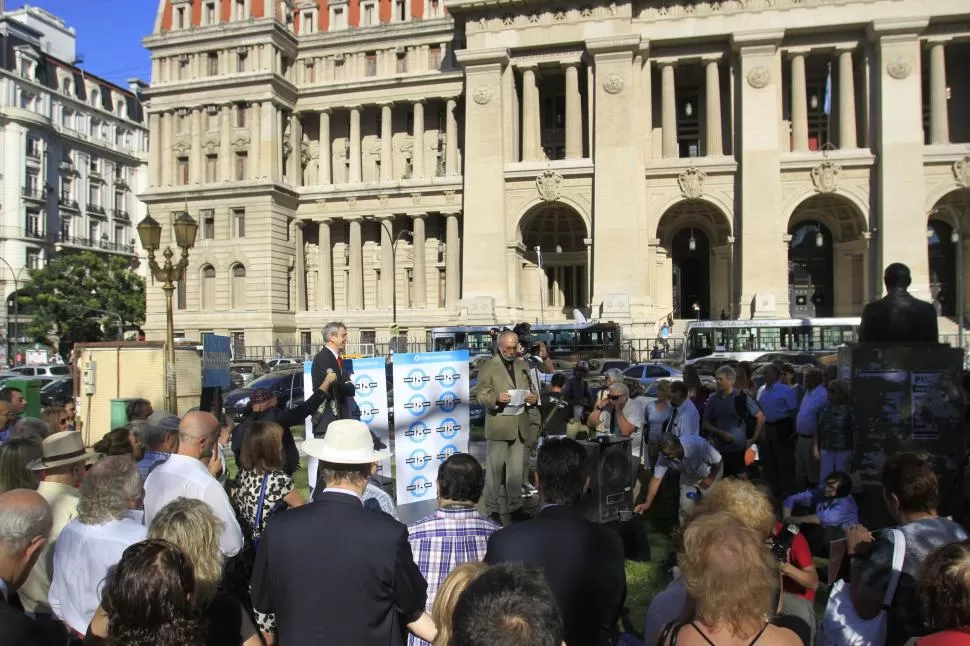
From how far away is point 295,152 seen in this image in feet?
163

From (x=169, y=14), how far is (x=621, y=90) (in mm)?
33310

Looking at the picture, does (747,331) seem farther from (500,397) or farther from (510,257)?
(500,397)

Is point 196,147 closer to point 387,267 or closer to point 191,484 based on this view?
point 387,267

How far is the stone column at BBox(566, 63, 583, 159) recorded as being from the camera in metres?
40.3

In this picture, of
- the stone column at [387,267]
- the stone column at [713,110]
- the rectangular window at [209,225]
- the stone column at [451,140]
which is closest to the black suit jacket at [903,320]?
the stone column at [713,110]

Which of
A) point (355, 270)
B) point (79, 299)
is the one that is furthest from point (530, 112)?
point (79, 299)

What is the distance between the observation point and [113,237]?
75500 mm

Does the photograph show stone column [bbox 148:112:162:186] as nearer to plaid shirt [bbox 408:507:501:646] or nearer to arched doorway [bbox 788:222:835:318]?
arched doorway [bbox 788:222:835:318]

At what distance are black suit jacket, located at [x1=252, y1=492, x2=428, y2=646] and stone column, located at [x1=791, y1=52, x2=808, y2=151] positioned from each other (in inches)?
1606

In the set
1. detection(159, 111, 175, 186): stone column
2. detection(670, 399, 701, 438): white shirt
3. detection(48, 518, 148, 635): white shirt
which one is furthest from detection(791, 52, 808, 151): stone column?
detection(48, 518, 148, 635): white shirt

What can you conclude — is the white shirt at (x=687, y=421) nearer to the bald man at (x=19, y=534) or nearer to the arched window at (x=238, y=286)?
the bald man at (x=19, y=534)

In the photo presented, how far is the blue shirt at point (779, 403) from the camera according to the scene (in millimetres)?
11781

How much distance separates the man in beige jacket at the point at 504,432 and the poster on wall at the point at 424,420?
113 centimetres

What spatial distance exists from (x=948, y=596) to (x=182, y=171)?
53155mm
